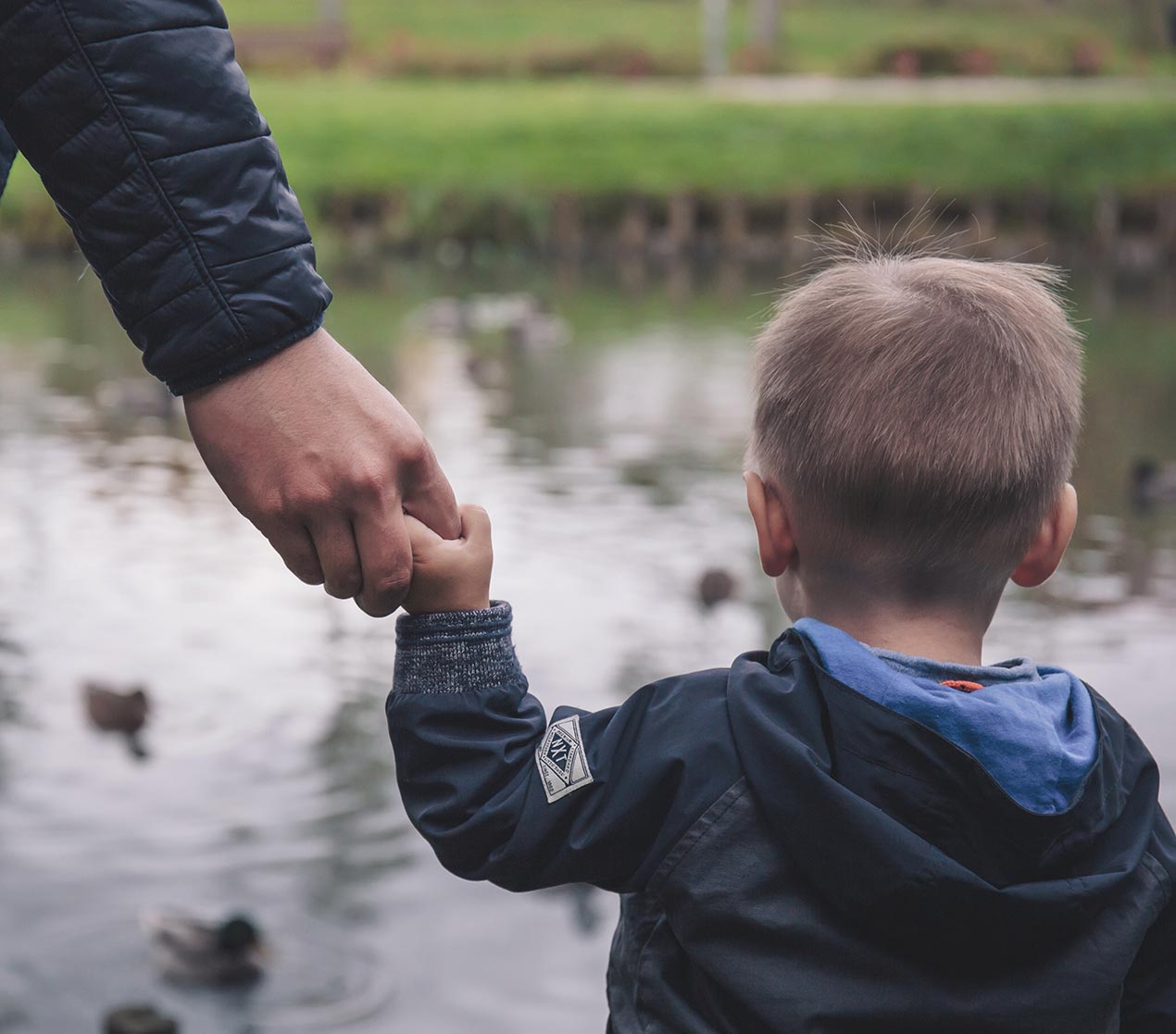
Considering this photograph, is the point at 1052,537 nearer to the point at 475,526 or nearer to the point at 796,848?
the point at 796,848

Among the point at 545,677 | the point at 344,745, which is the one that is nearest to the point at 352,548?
the point at 344,745

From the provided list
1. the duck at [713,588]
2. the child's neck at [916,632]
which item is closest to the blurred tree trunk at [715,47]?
the duck at [713,588]

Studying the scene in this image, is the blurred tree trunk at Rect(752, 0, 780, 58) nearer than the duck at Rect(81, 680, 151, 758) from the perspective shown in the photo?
No

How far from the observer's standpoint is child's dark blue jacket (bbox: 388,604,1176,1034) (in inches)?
65.7

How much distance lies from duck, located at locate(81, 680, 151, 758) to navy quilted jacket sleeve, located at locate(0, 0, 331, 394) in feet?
11.2

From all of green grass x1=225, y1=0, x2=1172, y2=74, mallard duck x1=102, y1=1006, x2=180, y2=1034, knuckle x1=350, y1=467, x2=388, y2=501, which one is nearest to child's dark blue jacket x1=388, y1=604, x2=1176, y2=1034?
knuckle x1=350, y1=467, x2=388, y2=501

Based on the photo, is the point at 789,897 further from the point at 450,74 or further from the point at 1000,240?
the point at 450,74

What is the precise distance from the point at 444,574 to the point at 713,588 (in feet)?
15.9

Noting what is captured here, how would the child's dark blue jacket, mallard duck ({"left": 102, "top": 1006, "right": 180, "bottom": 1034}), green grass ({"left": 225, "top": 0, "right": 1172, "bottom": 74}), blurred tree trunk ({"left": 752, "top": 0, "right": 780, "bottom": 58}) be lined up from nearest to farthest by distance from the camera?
1. the child's dark blue jacket
2. mallard duck ({"left": 102, "top": 1006, "right": 180, "bottom": 1034})
3. green grass ({"left": 225, "top": 0, "right": 1172, "bottom": 74})
4. blurred tree trunk ({"left": 752, "top": 0, "right": 780, "bottom": 58})

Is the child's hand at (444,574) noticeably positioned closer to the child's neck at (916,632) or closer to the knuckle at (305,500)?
the knuckle at (305,500)

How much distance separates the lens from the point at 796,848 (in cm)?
167

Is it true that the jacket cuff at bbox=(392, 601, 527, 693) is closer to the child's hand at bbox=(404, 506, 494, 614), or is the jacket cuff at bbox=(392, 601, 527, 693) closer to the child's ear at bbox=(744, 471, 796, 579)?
the child's hand at bbox=(404, 506, 494, 614)

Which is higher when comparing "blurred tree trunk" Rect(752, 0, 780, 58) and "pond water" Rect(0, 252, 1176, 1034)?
"pond water" Rect(0, 252, 1176, 1034)

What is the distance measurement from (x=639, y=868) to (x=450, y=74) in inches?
1445
